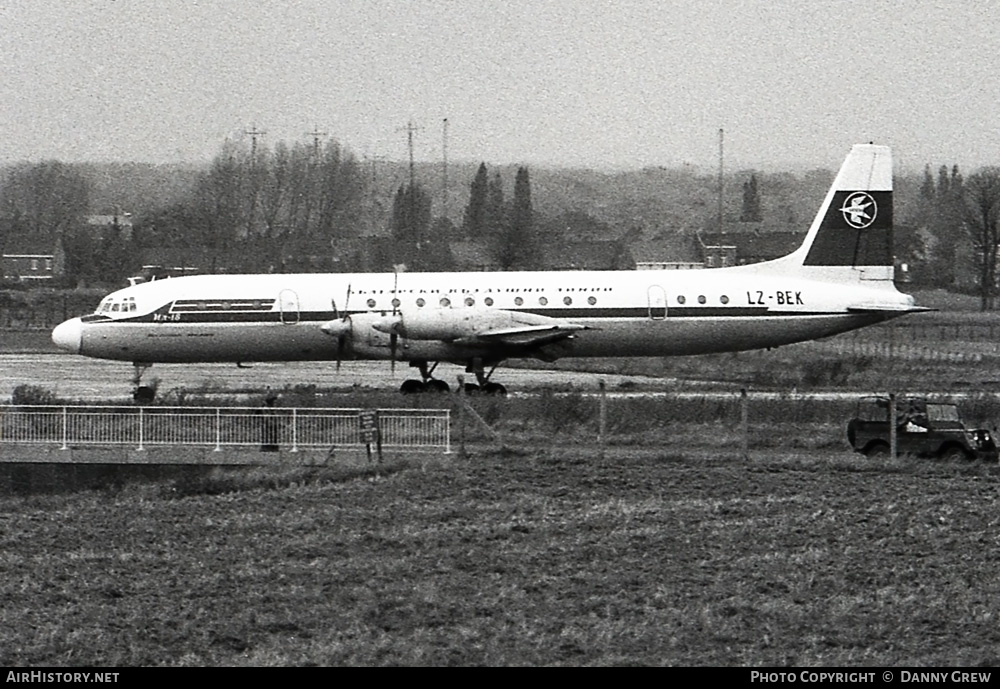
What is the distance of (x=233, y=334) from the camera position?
43.4 metres

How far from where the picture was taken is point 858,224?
45.3m

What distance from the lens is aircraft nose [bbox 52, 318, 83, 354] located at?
44.0m

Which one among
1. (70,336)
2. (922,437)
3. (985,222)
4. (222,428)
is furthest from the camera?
(985,222)

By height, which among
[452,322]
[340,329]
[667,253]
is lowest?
[340,329]

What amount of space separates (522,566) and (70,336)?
25957mm

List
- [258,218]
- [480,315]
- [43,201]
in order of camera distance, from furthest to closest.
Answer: [43,201], [258,218], [480,315]

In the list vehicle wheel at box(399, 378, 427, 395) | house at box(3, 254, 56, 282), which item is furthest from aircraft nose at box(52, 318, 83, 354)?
house at box(3, 254, 56, 282)

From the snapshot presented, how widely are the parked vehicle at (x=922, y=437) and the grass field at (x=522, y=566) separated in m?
0.98

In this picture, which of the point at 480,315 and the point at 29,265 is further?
the point at 29,265

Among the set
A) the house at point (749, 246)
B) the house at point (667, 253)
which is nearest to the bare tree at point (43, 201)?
the house at point (667, 253)

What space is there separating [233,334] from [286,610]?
2492 centimetres

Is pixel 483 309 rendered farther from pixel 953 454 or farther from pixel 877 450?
pixel 953 454

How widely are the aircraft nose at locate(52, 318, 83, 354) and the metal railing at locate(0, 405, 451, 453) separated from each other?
12.0 meters
